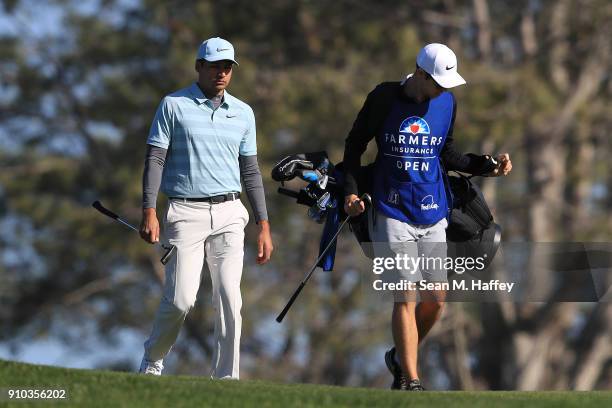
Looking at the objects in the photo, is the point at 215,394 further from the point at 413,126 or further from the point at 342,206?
the point at 413,126

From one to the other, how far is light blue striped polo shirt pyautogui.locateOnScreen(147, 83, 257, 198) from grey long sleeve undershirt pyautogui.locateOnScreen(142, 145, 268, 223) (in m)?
0.07

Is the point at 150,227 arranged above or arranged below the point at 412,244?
above

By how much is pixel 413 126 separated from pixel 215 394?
1961 mm

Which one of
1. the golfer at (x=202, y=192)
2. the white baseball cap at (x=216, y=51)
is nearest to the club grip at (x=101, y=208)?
the golfer at (x=202, y=192)

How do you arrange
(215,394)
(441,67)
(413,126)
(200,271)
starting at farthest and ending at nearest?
(200,271)
(413,126)
(441,67)
(215,394)

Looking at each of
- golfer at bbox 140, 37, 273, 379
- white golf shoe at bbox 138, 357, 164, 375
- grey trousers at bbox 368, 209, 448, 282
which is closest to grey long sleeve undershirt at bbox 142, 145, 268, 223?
golfer at bbox 140, 37, 273, 379

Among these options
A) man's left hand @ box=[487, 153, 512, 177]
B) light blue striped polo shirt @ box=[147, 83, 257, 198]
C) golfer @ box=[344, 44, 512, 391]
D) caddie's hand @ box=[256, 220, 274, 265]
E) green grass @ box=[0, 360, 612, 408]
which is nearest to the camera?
green grass @ box=[0, 360, 612, 408]

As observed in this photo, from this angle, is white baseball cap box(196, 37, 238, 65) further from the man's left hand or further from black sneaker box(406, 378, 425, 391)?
black sneaker box(406, 378, 425, 391)

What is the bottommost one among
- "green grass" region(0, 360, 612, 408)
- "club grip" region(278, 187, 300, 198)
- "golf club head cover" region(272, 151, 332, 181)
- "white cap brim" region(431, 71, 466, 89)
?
"green grass" region(0, 360, 612, 408)

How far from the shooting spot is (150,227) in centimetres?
827

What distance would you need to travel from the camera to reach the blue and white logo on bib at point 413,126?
834 centimetres

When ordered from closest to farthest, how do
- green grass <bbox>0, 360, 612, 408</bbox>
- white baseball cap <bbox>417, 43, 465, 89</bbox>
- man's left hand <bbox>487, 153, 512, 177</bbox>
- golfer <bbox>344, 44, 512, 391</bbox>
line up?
green grass <bbox>0, 360, 612, 408</bbox> < white baseball cap <bbox>417, 43, 465, 89</bbox> < golfer <bbox>344, 44, 512, 391</bbox> < man's left hand <bbox>487, 153, 512, 177</bbox>

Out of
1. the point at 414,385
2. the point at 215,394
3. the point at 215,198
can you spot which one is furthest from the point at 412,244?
the point at 215,394

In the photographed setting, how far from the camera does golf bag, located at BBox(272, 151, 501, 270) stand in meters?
8.84
